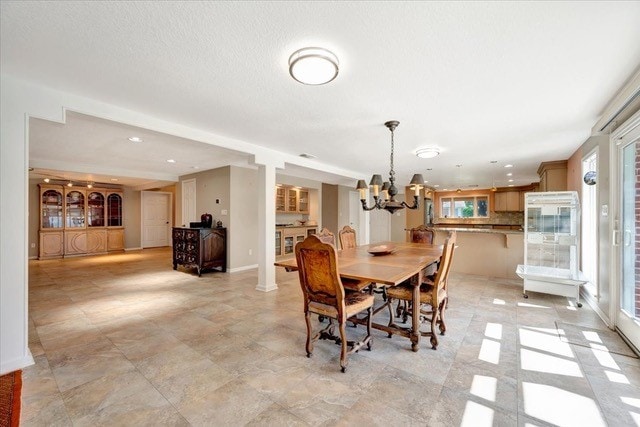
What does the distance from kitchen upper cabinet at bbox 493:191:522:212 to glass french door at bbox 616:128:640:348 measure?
27.4ft

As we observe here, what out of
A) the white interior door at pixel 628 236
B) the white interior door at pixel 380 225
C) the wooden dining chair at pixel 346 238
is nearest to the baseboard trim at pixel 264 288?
the wooden dining chair at pixel 346 238

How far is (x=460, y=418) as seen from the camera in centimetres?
160

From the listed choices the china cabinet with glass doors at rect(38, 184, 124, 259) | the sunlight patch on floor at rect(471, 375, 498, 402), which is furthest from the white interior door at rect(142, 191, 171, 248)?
the sunlight patch on floor at rect(471, 375, 498, 402)

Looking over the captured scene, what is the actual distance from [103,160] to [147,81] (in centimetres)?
428

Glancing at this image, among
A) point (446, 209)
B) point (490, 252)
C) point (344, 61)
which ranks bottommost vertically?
point (490, 252)

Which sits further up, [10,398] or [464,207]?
[464,207]

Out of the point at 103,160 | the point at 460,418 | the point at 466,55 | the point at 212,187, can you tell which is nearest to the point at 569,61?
the point at 466,55

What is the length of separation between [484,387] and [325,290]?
129cm

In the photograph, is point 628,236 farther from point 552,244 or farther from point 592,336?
point 552,244

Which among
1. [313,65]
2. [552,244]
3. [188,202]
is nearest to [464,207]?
[552,244]

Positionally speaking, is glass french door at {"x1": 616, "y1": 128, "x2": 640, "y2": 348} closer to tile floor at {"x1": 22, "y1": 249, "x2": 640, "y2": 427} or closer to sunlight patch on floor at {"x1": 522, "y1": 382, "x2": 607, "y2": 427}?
tile floor at {"x1": 22, "y1": 249, "x2": 640, "y2": 427}

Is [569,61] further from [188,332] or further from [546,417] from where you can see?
[188,332]

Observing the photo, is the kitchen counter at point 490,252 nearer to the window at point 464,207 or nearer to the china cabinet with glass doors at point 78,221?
the window at point 464,207

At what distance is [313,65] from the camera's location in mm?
1800
